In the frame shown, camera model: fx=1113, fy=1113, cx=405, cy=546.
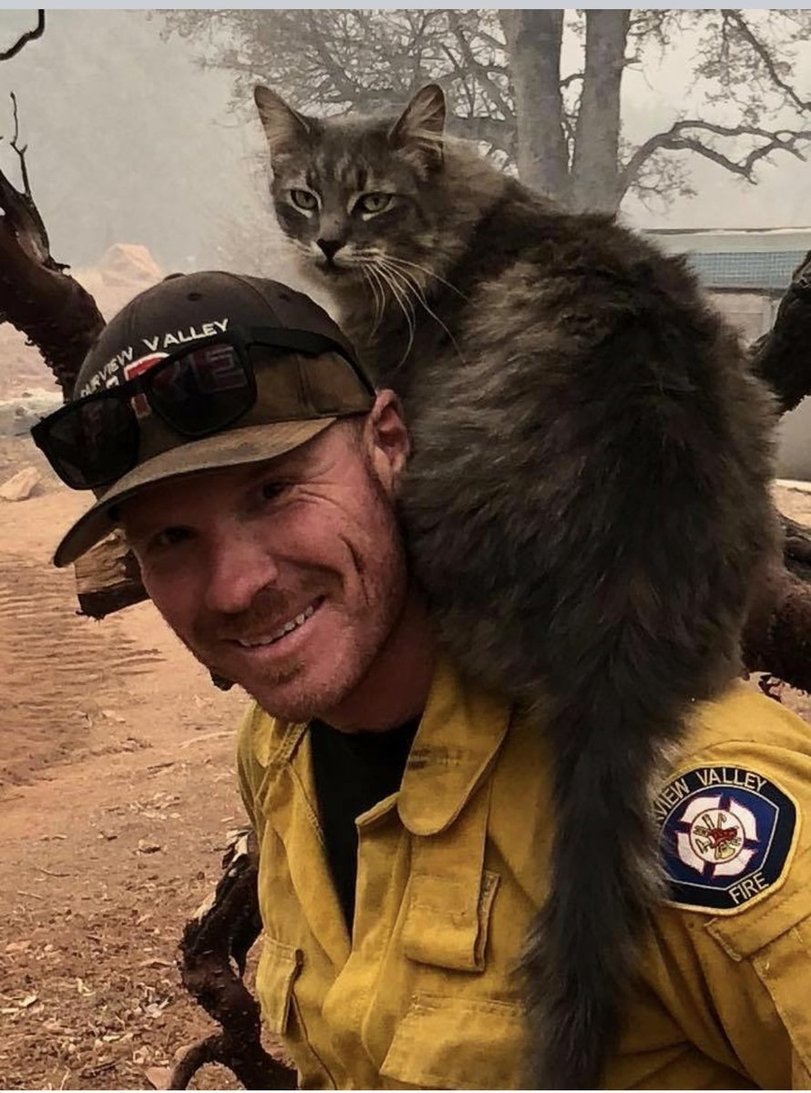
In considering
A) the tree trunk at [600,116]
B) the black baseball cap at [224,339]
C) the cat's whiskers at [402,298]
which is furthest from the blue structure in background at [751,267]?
the black baseball cap at [224,339]

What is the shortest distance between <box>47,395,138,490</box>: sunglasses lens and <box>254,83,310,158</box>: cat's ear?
0.84 meters

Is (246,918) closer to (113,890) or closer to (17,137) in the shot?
(113,890)

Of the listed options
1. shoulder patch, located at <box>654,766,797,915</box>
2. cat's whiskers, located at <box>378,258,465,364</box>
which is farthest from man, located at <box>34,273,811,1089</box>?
cat's whiskers, located at <box>378,258,465,364</box>

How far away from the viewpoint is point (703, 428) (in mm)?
1135

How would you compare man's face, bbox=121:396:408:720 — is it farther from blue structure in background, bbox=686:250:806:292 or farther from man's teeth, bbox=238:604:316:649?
blue structure in background, bbox=686:250:806:292

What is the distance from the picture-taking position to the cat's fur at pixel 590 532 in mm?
899

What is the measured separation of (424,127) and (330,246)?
0.24 m

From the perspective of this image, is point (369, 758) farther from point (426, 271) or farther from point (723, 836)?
point (426, 271)

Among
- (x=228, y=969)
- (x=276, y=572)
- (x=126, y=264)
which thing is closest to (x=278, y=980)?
(x=276, y=572)

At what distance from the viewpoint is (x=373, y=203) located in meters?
1.68

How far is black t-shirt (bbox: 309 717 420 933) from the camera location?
1097mm

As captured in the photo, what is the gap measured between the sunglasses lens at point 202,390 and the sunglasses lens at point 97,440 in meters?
0.04

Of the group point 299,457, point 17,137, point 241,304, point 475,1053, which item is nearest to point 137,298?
point 241,304

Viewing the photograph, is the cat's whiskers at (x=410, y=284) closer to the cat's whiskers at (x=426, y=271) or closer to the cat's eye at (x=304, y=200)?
the cat's whiskers at (x=426, y=271)
